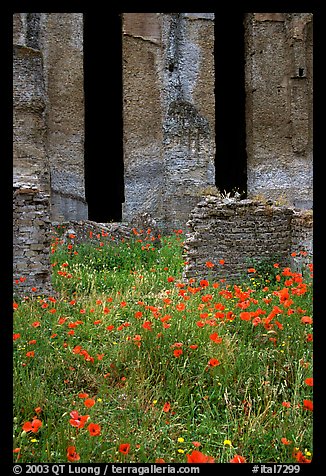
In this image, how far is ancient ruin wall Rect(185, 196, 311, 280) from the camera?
6.81m

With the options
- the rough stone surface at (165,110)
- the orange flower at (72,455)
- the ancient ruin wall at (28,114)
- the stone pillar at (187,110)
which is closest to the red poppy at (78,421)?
the orange flower at (72,455)

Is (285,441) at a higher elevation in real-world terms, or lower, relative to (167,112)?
lower

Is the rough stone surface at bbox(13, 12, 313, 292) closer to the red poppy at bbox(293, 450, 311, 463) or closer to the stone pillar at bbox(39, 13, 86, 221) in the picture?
the stone pillar at bbox(39, 13, 86, 221)

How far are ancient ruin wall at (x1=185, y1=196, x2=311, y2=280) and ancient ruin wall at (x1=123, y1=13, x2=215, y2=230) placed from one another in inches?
251

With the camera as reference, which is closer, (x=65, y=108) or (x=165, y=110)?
(x=165, y=110)

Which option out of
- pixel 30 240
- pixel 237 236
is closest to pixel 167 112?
pixel 237 236

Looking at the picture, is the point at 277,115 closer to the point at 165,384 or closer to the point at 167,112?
the point at 167,112

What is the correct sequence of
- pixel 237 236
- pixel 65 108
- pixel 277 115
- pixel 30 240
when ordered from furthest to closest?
pixel 277 115 → pixel 65 108 → pixel 237 236 → pixel 30 240

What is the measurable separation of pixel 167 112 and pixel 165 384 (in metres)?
11.9

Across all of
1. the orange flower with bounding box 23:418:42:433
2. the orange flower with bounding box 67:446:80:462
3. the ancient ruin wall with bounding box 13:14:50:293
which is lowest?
the orange flower with bounding box 67:446:80:462

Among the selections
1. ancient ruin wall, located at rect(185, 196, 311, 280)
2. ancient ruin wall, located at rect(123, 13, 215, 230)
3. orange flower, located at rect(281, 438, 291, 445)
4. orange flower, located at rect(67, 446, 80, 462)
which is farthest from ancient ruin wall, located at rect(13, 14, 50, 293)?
orange flower, located at rect(281, 438, 291, 445)

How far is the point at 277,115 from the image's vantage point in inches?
626

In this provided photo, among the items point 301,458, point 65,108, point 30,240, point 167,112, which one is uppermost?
point 65,108

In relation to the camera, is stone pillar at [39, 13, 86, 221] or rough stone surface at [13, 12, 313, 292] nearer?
rough stone surface at [13, 12, 313, 292]
